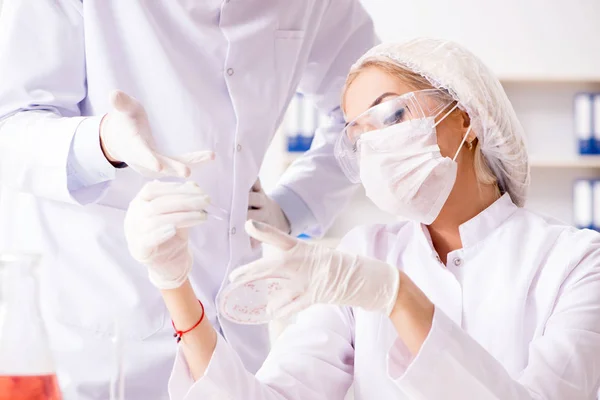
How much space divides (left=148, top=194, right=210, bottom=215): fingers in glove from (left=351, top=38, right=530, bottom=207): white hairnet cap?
68cm

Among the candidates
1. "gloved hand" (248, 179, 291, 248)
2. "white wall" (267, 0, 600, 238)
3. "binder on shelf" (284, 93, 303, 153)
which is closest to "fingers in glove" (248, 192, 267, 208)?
"gloved hand" (248, 179, 291, 248)

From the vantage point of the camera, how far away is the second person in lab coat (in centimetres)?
123

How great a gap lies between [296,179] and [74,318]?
0.76 metres

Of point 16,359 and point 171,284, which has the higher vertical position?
point 16,359

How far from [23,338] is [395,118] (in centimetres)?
91

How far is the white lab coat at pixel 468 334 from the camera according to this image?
1.12 m

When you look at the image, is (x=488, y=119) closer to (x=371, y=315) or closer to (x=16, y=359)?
(x=371, y=315)

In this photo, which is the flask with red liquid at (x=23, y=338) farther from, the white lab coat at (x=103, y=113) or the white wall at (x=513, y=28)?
the white wall at (x=513, y=28)

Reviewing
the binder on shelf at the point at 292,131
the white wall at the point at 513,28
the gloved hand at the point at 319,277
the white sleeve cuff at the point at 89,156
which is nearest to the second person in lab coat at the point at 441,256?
the gloved hand at the point at 319,277

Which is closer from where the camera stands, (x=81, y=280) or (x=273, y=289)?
(x=273, y=289)

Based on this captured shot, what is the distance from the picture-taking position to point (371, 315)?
1.47 meters

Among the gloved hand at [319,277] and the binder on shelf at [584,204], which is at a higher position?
the gloved hand at [319,277]

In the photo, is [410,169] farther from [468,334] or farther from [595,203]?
[595,203]

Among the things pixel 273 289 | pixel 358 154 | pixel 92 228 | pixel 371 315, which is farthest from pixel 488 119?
pixel 92 228
